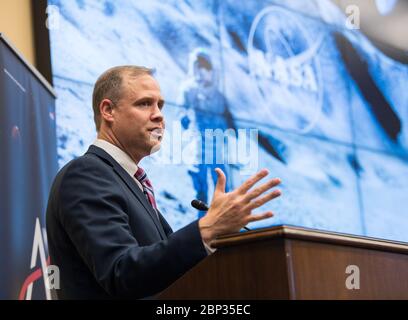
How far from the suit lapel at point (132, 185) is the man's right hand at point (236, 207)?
446mm

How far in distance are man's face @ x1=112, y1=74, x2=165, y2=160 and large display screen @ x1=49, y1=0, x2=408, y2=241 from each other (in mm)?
1824

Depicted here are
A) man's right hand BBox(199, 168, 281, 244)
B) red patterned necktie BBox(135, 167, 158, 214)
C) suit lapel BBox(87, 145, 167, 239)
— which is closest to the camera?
man's right hand BBox(199, 168, 281, 244)

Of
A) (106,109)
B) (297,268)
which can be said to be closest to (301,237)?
(297,268)

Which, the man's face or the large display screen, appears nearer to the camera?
the man's face

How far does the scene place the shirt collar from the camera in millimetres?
2289

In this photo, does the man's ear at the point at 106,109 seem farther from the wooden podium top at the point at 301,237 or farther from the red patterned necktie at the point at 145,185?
the wooden podium top at the point at 301,237

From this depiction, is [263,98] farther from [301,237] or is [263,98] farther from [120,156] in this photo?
[301,237]

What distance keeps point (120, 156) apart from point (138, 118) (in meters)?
0.16

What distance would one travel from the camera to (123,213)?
6.52 ft

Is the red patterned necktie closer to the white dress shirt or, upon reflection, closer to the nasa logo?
the white dress shirt

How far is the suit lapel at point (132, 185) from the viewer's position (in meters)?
2.19

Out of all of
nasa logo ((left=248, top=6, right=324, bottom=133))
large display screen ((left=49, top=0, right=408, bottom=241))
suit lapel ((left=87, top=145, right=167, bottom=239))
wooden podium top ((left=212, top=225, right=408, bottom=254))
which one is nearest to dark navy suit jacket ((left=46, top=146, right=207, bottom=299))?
suit lapel ((left=87, top=145, right=167, bottom=239))

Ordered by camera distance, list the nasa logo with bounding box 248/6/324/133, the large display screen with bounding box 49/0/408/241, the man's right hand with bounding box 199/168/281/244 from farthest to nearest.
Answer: the nasa logo with bounding box 248/6/324/133, the large display screen with bounding box 49/0/408/241, the man's right hand with bounding box 199/168/281/244

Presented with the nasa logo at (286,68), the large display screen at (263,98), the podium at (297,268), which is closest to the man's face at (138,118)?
the podium at (297,268)
